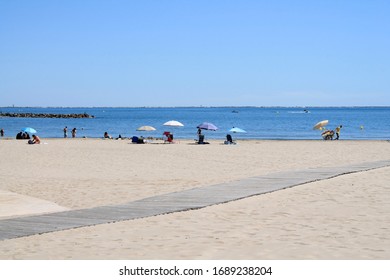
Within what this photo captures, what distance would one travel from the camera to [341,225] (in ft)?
32.2

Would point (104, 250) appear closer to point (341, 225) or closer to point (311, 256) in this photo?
point (311, 256)

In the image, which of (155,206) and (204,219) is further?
(155,206)

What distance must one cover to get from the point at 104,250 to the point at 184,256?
120 centimetres

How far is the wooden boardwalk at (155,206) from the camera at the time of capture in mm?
9797

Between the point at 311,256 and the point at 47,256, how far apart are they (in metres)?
3.51

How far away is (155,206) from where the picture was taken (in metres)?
11.8

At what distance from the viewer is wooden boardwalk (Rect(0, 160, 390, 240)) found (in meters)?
9.80

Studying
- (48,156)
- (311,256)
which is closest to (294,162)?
(48,156)

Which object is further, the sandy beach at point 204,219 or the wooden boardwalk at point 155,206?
the wooden boardwalk at point 155,206

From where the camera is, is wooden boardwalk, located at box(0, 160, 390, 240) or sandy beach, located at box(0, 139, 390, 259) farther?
wooden boardwalk, located at box(0, 160, 390, 240)
